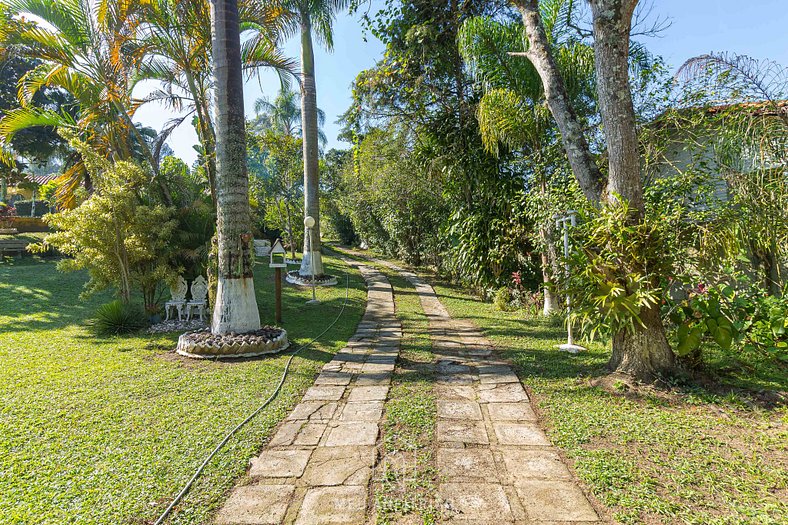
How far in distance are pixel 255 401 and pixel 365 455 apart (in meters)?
1.47

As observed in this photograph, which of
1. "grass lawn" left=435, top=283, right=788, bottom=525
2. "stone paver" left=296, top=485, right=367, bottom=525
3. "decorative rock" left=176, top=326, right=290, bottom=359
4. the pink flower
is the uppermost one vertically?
the pink flower

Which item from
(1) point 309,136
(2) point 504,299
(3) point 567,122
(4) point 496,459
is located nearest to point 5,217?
(1) point 309,136

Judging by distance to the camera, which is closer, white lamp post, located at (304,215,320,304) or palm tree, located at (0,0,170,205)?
palm tree, located at (0,0,170,205)

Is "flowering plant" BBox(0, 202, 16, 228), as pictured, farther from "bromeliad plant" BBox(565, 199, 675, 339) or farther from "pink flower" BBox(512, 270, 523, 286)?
"bromeliad plant" BBox(565, 199, 675, 339)

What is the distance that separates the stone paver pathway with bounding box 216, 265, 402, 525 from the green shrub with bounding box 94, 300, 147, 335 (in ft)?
12.7

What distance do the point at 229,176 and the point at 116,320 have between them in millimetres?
3140

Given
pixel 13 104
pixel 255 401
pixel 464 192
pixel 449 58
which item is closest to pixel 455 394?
pixel 255 401

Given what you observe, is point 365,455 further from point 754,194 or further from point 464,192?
point 464,192

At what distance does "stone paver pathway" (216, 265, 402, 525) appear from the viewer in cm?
219

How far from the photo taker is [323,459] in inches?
108

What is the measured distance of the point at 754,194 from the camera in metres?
4.12

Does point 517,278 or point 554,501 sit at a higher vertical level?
point 517,278

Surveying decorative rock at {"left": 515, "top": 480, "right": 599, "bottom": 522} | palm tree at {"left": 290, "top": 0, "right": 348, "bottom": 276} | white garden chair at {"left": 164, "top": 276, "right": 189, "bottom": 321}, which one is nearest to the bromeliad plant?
decorative rock at {"left": 515, "top": 480, "right": 599, "bottom": 522}

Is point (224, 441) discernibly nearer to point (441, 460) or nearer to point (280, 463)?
point (280, 463)
